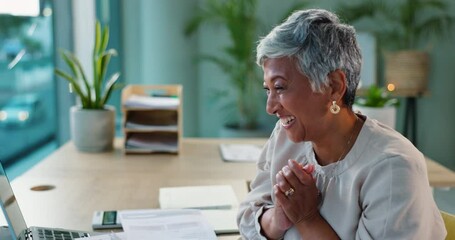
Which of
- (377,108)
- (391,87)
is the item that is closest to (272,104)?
(377,108)

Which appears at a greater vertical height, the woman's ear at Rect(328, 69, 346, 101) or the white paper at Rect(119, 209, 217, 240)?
the woman's ear at Rect(328, 69, 346, 101)

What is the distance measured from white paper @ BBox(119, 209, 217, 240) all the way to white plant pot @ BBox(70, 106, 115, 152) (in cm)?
100

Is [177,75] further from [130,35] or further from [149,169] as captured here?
[149,169]

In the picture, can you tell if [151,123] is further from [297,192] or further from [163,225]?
[297,192]

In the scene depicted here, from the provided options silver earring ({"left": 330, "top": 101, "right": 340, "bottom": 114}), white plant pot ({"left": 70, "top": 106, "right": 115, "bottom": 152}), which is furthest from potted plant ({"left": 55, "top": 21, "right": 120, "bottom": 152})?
silver earring ({"left": 330, "top": 101, "right": 340, "bottom": 114})

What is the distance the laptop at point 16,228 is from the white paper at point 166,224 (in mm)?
147

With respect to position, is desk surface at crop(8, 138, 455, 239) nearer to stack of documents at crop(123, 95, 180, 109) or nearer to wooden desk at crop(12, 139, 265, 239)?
wooden desk at crop(12, 139, 265, 239)

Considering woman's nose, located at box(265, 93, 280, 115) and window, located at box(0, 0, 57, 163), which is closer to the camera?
woman's nose, located at box(265, 93, 280, 115)

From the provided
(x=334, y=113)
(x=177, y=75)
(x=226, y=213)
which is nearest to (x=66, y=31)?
→ (x=177, y=75)

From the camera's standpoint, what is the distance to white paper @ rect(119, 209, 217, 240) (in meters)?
1.68

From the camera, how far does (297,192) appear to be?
1.44 metres

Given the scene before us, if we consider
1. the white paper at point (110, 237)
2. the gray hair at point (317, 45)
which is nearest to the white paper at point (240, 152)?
the white paper at point (110, 237)

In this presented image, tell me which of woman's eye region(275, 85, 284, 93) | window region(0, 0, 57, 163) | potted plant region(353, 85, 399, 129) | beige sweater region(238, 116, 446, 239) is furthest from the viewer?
window region(0, 0, 57, 163)

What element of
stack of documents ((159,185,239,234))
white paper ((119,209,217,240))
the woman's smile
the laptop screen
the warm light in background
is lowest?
stack of documents ((159,185,239,234))
